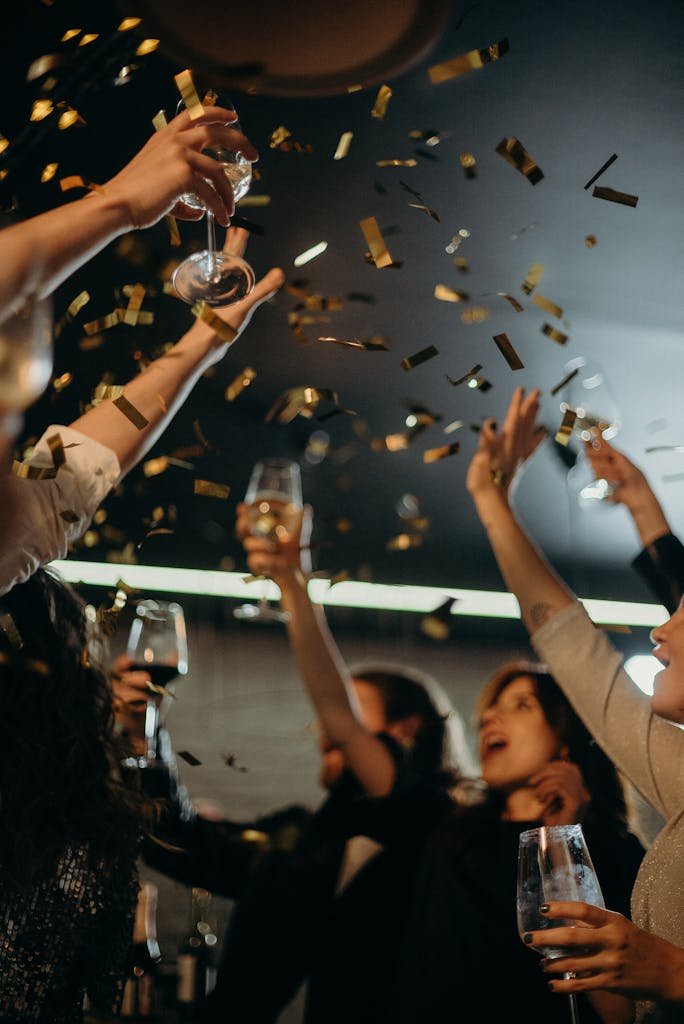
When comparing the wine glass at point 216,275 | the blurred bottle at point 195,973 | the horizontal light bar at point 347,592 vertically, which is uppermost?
the wine glass at point 216,275

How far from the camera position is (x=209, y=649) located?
5.99 metres

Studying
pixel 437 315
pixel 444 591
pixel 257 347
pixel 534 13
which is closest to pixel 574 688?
pixel 534 13

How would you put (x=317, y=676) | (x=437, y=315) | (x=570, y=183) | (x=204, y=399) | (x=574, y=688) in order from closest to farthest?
(x=574, y=688)
(x=317, y=676)
(x=570, y=183)
(x=437, y=315)
(x=204, y=399)

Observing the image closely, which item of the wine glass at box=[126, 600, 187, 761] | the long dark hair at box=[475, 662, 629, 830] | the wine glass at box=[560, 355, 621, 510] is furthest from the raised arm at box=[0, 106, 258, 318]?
the wine glass at box=[560, 355, 621, 510]

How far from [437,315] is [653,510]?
1447 mm

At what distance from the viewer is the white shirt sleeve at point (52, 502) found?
1352 mm

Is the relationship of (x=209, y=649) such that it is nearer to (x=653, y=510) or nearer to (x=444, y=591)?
(x=444, y=591)

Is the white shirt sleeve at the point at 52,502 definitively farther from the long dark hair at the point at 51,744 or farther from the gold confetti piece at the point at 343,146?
the gold confetti piece at the point at 343,146

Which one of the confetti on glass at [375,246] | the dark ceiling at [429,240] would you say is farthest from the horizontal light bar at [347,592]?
the confetti on glass at [375,246]

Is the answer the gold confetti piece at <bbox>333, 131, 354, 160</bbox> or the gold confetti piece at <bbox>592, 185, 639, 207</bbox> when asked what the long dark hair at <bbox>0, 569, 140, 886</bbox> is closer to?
the gold confetti piece at <bbox>592, 185, 639, 207</bbox>

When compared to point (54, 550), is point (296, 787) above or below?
below

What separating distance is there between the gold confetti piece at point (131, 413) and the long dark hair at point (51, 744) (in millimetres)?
297

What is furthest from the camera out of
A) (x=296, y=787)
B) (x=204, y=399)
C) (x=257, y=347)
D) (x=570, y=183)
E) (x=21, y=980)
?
(x=296, y=787)

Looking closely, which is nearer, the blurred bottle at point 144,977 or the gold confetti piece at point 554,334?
the gold confetti piece at point 554,334
